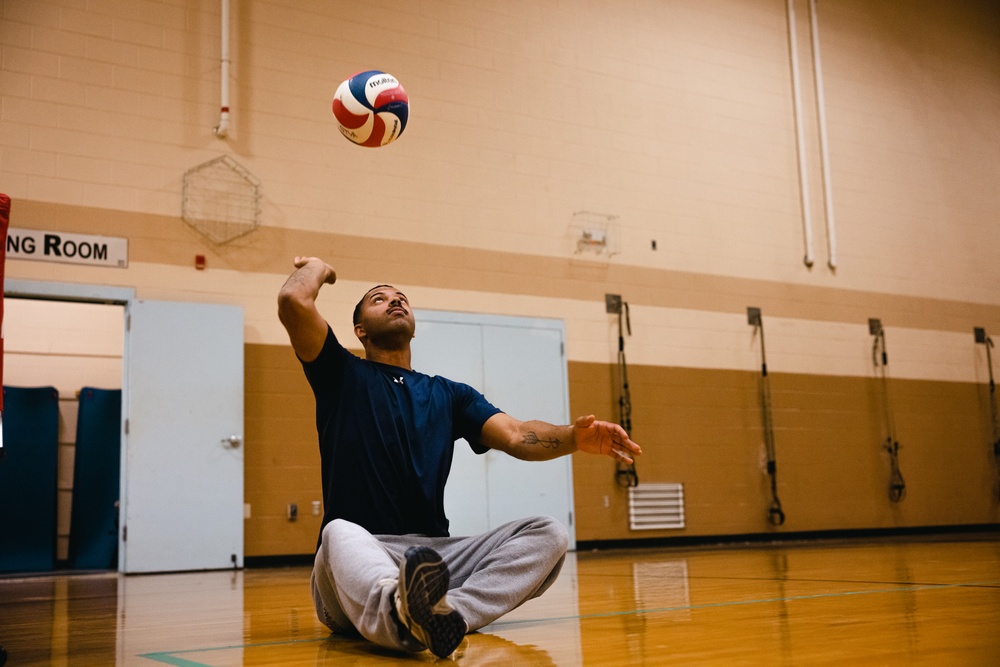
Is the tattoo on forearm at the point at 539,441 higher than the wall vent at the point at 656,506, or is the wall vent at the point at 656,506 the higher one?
the tattoo on forearm at the point at 539,441

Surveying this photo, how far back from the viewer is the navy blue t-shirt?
2717mm

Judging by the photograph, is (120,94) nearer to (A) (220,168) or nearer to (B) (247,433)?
(A) (220,168)

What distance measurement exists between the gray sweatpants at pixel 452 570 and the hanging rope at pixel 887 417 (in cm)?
891

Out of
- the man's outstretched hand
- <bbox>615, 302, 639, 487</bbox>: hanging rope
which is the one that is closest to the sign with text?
<bbox>615, 302, 639, 487</bbox>: hanging rope

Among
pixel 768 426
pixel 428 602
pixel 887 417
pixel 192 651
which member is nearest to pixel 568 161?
pixel 768 426

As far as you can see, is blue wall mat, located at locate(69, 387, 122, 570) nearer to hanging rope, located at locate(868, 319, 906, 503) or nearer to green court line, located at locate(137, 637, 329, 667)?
green court line, located at locate(137, 637, 329, 667)

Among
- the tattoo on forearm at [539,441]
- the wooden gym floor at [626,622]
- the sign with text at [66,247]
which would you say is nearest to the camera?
the wooden gym floor at [626,622]

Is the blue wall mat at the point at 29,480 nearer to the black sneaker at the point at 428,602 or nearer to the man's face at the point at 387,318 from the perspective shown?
the man's face at the point at 387,318

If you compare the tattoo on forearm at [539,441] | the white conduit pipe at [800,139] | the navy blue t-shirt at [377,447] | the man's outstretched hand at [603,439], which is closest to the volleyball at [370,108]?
the navy blue t-shirt at [377,447]

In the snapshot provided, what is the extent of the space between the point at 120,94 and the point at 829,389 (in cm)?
754

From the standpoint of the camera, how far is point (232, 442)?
291 inches

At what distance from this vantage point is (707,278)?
9.77 metres

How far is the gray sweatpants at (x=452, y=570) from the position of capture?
2.35 m

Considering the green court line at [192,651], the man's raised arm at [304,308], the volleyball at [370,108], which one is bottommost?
the green court line at [192,651]
